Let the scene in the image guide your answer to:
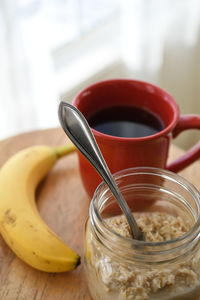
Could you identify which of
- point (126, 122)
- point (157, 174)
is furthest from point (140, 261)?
point (126, 122)

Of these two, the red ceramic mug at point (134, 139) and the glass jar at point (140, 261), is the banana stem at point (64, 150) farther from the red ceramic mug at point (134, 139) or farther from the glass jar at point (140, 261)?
the glass jar at point (140, 261)

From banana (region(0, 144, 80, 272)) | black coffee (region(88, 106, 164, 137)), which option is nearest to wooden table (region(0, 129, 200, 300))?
banana (region(0, 144, 80, 272))

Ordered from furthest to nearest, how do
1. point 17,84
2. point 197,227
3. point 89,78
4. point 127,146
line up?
point 89,78 < point 17,84 < point 127,146 < point 197,227

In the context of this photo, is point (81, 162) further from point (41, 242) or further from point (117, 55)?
point (117, 55)

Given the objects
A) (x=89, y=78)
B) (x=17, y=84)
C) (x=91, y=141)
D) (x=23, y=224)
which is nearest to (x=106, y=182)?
(x=91, y=141)

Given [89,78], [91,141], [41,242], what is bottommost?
[89,78]

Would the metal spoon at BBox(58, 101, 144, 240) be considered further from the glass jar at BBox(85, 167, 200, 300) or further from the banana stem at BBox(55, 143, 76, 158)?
the banana stem at BBox(55, 143, 76, 158)

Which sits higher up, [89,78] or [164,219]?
[164,219]

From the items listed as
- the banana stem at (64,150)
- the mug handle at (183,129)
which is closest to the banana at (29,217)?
the banana stem at (64,150)
